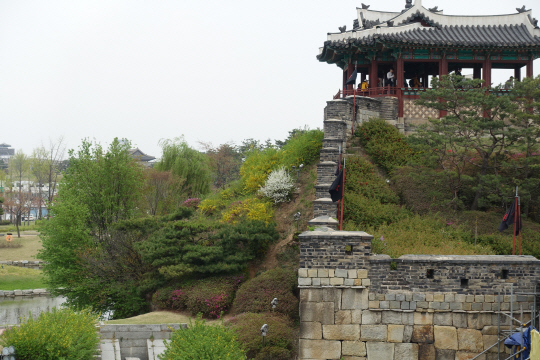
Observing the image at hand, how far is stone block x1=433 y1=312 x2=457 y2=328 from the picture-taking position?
41.9 feet

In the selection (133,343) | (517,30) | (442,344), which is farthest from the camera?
(517,30)

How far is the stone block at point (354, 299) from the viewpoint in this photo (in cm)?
1286

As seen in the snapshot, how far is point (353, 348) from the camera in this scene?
12.8 metres

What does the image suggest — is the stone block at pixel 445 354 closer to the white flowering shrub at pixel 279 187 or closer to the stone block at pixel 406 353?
the stone block at pixel 406 353

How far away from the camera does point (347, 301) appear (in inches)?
507

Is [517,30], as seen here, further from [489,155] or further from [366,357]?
[366,357]

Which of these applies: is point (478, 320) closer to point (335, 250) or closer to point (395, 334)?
point (395, 334)

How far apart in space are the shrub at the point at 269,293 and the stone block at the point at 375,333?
4.17 metres

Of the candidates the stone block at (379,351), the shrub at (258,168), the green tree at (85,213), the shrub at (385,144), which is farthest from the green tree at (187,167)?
the stone block at (379,351)

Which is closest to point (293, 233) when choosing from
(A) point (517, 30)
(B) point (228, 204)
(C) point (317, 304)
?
(B) point (228, 204)

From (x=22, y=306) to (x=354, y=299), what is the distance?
905 inches

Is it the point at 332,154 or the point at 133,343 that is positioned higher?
the point at 332,154

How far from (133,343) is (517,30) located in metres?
22.1

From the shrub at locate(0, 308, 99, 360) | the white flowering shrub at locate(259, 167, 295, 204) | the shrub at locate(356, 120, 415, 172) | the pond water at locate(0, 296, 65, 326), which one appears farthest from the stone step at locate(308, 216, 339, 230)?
the pond water at locate(0, 296, 65, 326)
